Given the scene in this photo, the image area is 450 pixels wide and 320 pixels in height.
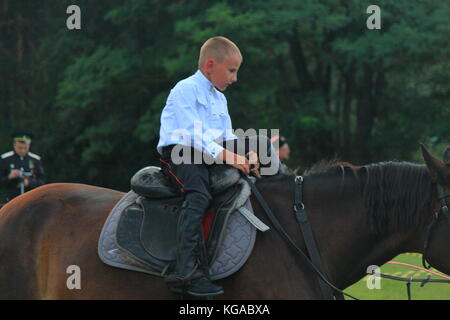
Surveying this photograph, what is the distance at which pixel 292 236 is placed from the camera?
398 cm

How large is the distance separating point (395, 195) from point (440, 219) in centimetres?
31

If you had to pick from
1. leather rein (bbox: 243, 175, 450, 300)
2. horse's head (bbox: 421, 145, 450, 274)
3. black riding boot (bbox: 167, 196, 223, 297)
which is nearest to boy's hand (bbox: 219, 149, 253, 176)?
leather rein (bbox: 243, 175, 450, 300)

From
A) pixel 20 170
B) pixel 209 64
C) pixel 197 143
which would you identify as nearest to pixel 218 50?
pixel 209 64

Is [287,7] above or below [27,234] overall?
above

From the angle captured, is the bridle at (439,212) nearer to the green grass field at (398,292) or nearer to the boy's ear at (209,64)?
the boy's ear at (209,64)

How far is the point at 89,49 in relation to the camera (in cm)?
2117

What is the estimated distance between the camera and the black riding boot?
3805mm

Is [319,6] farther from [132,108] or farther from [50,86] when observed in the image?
[50,86]

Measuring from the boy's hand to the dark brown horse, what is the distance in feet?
0.61

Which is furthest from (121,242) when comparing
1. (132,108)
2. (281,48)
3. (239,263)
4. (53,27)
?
(53,27)

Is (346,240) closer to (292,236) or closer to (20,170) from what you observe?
(292,236)

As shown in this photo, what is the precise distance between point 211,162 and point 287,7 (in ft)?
52.8
